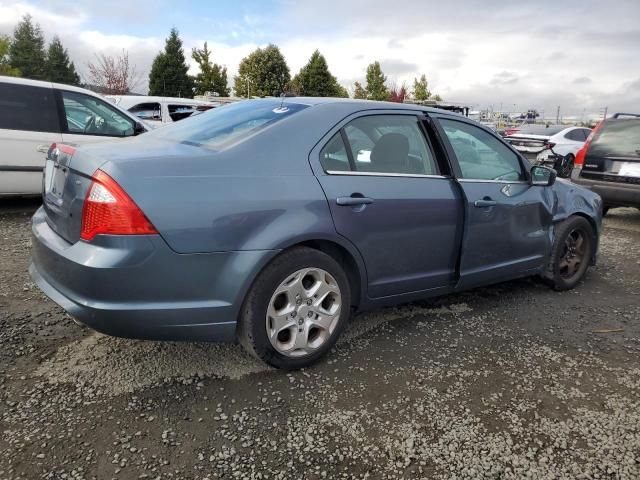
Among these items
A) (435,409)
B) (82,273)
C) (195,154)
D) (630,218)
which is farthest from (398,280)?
(630,218)

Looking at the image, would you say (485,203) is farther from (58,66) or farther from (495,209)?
(58,66)

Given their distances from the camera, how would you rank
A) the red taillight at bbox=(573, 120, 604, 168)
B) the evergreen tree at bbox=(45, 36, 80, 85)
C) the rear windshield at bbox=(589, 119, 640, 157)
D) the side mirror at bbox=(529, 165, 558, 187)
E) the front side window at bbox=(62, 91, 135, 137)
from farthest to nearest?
the evergreen tree at bbox=(45, 36, 80, 85) < the red taillight at bbox=(573, 120, 604, 168) < the rear windshield at bbox=(589, 119, 640, 157) < the front side window at bbox=(62, 91, 135, 137) < the side mirror at bbox=(529, 165, 558, 187)

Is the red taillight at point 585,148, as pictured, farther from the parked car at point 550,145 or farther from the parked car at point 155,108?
the parked car at point 155,108

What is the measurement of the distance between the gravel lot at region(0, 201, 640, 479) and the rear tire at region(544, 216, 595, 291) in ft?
2.28

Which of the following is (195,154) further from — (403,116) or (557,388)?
(557,388)

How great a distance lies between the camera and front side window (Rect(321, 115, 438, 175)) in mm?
2904

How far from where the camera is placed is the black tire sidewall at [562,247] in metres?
4.22

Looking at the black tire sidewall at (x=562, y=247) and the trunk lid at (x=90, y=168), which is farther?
the black tire sidewall at (x=562, y=247)

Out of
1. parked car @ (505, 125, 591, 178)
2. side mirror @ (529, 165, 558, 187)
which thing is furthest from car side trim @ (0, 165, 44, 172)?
parked car @ (505, 125, 591, 178)

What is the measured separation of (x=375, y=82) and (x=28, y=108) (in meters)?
37.4

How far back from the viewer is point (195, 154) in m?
2.50

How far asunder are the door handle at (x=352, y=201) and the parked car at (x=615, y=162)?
5325mm

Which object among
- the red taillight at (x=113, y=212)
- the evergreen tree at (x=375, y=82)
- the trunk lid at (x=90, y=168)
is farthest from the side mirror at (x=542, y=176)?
the evergreen tree at (x=375, y=82)

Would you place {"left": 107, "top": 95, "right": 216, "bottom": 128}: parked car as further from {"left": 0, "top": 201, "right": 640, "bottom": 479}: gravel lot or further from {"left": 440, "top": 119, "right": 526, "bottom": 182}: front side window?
{"left": 440, "top": 119, "right": 526, "bottom": 182}: front side window
